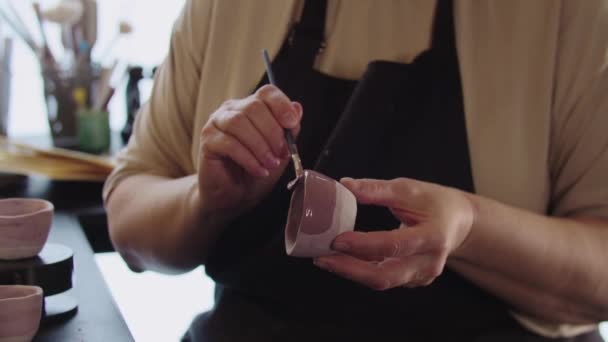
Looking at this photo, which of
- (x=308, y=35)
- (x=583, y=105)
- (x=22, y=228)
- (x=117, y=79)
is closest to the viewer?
(x=22, y=228)

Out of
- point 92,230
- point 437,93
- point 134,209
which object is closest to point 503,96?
point 437,93

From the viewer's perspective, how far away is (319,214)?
66 centimetres

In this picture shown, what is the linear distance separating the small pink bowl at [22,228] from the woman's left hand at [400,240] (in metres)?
0.33

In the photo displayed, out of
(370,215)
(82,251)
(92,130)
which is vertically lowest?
(92,130)

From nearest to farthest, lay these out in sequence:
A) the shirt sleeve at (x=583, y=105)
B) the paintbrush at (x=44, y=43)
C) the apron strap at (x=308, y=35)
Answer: the shirt sleeve at (x=583, y=105)
the apron strap at (x=308, y=35)
the paintbrush at (x=44, y=43)

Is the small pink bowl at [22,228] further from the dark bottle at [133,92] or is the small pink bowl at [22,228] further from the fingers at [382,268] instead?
the dark bottle at [133,92]

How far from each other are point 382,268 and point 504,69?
378 millimetres

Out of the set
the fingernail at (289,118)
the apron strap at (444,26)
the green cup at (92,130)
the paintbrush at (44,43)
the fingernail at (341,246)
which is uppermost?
the apron strap at (444,26)

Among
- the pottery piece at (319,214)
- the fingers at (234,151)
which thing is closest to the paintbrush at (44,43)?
the fingers at (234,151)

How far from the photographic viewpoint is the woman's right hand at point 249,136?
2.48 feet

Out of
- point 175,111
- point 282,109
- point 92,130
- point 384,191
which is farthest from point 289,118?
point 92,130

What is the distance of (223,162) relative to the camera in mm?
814

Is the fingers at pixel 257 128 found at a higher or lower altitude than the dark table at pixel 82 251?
higher

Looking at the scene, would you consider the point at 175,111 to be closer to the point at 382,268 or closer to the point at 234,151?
the point at 234,151
